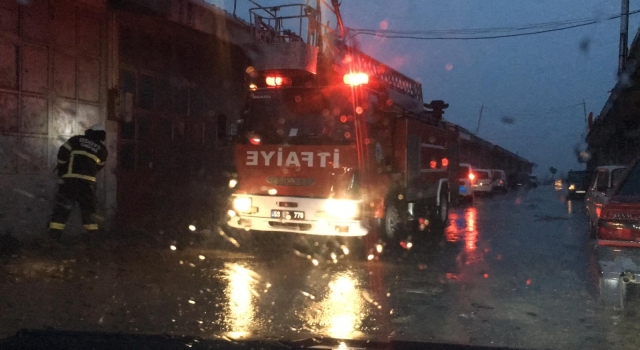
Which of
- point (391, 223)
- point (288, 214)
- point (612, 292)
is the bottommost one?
point (612, 292)

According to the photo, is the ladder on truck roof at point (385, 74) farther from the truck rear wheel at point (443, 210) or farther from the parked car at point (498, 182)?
the parked car at point (498, 182)

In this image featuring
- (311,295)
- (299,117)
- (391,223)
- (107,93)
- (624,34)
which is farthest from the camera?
(624,34)

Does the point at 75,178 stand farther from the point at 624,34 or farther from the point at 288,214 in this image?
the point at 624,34

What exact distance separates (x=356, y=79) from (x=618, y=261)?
504 centimetres

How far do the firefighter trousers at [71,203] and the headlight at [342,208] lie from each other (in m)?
3.90

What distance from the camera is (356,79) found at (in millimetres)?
10227

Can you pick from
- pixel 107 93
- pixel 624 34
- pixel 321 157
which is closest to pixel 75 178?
pixel 107 93

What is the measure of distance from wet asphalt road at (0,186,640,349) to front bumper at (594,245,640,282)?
1.76 ft

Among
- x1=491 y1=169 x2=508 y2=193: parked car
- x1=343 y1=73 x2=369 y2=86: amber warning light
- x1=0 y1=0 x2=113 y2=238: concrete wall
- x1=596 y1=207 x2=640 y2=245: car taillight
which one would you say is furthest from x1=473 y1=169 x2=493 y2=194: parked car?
x1=596 y1=207 x2=640 y2=245: car taillight

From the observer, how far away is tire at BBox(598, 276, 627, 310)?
22.1ft

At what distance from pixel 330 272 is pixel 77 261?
3.67 m

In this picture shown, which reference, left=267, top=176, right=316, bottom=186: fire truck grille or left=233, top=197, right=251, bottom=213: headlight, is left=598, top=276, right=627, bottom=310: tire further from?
left=233, top=197, right=251, bottom=213: headlight

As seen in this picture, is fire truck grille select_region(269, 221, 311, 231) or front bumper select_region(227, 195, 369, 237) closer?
front bumper select_region(227, 195, 369, 237)

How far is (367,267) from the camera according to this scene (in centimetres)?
975
